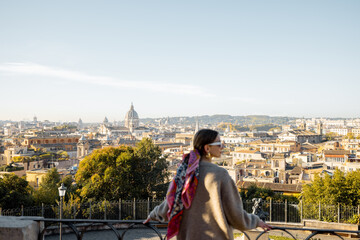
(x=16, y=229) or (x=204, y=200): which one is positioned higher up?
(x=204, y=200)

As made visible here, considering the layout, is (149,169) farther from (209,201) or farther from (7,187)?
(209,201)

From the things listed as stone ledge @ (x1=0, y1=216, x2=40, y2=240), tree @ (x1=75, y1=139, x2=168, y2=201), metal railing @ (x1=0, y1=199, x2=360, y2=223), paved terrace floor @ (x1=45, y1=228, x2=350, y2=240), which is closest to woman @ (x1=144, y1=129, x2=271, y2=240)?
stone ledge @ (x1=0, y1=216, x2=40, y2=240)

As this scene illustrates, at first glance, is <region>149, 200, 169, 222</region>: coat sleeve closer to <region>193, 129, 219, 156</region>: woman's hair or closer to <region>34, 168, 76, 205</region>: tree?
<region>193, 129, 219, 156</region>: woman's hair

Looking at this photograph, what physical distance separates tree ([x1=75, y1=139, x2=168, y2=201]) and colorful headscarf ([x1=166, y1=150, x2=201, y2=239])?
1795 centimetres

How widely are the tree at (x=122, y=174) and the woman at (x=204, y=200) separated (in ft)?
59.0

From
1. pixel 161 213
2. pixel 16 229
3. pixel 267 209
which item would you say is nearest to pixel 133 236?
pixel 267 209

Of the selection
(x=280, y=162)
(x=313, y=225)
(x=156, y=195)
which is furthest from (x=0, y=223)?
(x=280, y=162)

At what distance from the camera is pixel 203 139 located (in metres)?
2.79

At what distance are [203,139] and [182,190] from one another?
417mm

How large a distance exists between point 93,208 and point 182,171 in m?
16.0

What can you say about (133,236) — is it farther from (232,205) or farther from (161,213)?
(232,205)

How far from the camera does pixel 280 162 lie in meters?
48.9

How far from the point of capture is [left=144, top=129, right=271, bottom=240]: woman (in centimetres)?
266

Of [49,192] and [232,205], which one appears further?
[49,192]
